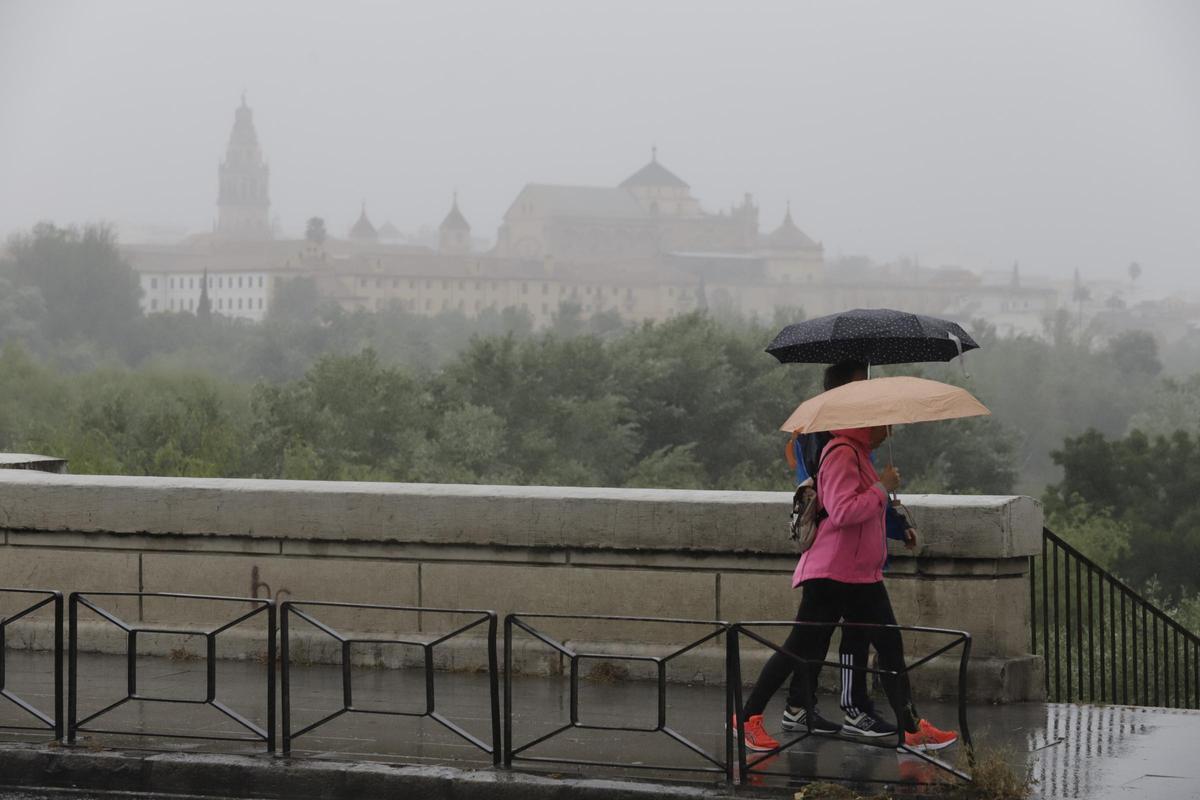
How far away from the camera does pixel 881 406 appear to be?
237 inches

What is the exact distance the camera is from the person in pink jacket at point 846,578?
619 centimetres

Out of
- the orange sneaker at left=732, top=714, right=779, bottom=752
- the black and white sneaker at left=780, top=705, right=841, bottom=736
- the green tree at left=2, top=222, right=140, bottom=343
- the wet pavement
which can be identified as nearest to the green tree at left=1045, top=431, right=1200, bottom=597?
the wet pavement

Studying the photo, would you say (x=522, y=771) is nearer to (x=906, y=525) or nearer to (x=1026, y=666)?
(x=906, y=525)

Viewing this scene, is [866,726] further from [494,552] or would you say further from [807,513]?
[494,552]

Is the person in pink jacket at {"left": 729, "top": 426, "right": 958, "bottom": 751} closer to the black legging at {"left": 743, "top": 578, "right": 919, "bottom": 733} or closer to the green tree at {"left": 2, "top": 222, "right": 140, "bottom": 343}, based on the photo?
the black legging at {"left": 743, "top": 578, "right": 919, "bottom": 733}

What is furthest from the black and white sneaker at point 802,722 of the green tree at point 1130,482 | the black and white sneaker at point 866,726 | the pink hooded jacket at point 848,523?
the green tree at point 1130,482

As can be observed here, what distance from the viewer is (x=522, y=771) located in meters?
6.07

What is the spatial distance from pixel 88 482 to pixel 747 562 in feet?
11.6

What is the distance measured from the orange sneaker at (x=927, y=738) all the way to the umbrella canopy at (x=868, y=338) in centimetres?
147

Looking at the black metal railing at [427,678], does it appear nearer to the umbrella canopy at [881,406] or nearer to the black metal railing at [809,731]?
the black metal railing at [809,731]

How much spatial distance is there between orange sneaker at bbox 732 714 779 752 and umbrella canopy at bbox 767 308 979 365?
143 cm

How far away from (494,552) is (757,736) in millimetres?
2188

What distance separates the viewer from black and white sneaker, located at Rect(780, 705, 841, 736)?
21.3 feet

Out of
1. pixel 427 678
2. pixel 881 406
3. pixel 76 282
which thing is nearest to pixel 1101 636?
pixel 881 406
